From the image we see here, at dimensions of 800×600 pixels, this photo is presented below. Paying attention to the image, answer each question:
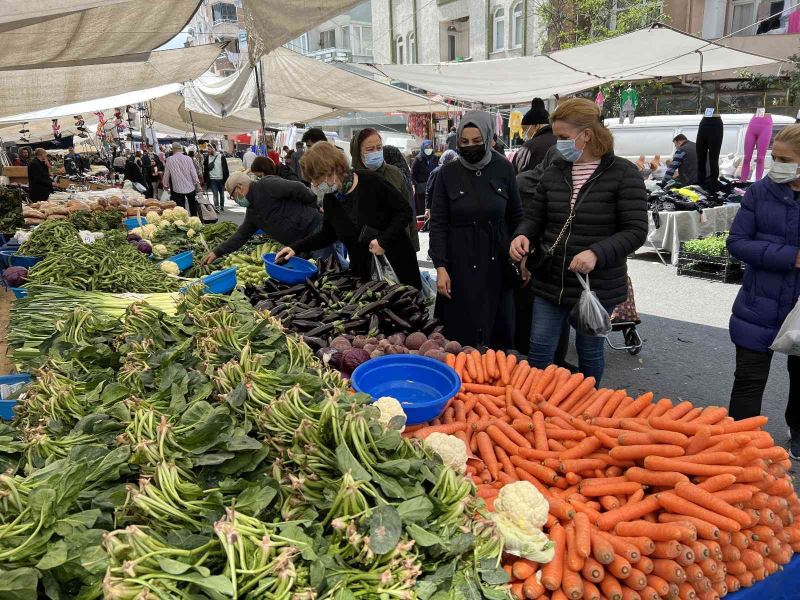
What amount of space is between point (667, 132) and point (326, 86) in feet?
32.1

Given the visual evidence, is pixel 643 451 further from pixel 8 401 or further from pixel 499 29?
pixel 499 29

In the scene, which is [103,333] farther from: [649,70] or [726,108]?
[726,108]

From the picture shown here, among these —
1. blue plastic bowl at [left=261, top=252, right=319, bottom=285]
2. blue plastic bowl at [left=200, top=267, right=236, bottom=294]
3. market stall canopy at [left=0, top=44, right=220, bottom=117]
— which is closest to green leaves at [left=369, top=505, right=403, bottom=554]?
blue plastic bowl at [left=261, top=252, right=319, bottom=285]

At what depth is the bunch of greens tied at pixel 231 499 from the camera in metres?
1.16

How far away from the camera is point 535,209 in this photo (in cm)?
318

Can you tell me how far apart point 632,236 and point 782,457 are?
1.33 meters

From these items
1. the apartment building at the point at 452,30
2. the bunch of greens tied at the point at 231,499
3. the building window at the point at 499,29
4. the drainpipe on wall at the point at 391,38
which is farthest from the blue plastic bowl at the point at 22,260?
the drainpipe on wall at the point at 391,38

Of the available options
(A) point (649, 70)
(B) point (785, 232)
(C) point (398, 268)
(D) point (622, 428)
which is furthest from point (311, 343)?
(A) point (649, 70)

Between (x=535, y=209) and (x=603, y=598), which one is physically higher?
(x=535, y=209)

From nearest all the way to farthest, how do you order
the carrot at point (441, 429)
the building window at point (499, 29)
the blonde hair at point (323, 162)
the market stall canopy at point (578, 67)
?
the carrot at point (441, 429), the blonde hair at point (323, 162), the market stall canopy at point (578, 67), the building window at point (499, 29)

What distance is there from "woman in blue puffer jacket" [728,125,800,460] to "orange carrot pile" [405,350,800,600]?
3.58 feet

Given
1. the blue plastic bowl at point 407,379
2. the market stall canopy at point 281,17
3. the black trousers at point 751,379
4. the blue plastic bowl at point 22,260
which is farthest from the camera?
the blue plastic bowl at point 22,260

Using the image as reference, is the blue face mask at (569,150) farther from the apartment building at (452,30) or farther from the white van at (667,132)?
the apartment building at (452,30)

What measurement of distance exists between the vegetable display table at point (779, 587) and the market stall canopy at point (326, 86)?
960 cm
